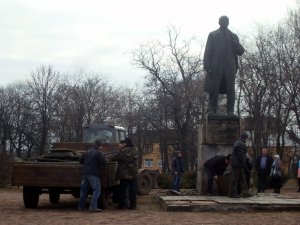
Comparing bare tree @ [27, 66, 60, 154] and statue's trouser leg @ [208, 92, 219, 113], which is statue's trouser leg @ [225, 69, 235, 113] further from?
bare tree @ [27, 66, 60, 154]

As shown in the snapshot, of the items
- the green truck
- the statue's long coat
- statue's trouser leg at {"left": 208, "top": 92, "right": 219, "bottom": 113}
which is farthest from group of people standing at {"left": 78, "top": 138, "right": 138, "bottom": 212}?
the statue's long coat

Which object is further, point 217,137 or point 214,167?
point 217,137

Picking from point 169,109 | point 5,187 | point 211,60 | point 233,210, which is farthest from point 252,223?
point 169,109

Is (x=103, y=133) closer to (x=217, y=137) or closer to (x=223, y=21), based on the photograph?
(x=217, y=137)

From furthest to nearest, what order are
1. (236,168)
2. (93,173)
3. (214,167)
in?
1. (214,167)
2. (236,168)
3. (93,173)

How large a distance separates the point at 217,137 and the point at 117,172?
355 cm

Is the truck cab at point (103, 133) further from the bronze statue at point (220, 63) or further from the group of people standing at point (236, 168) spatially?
the group of people standing at point (236, 168)

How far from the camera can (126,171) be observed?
40.3 ft

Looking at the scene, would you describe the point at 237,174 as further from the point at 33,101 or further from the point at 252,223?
the point at 33,101

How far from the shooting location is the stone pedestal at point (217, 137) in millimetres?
14602

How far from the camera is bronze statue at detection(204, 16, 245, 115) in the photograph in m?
15.2

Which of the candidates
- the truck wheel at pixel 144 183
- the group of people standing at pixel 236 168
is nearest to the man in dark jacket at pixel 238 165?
the group of people standing at pixel 236 168

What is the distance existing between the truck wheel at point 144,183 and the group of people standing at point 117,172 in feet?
20.3

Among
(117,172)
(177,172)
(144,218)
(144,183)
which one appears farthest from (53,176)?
(144,183)
